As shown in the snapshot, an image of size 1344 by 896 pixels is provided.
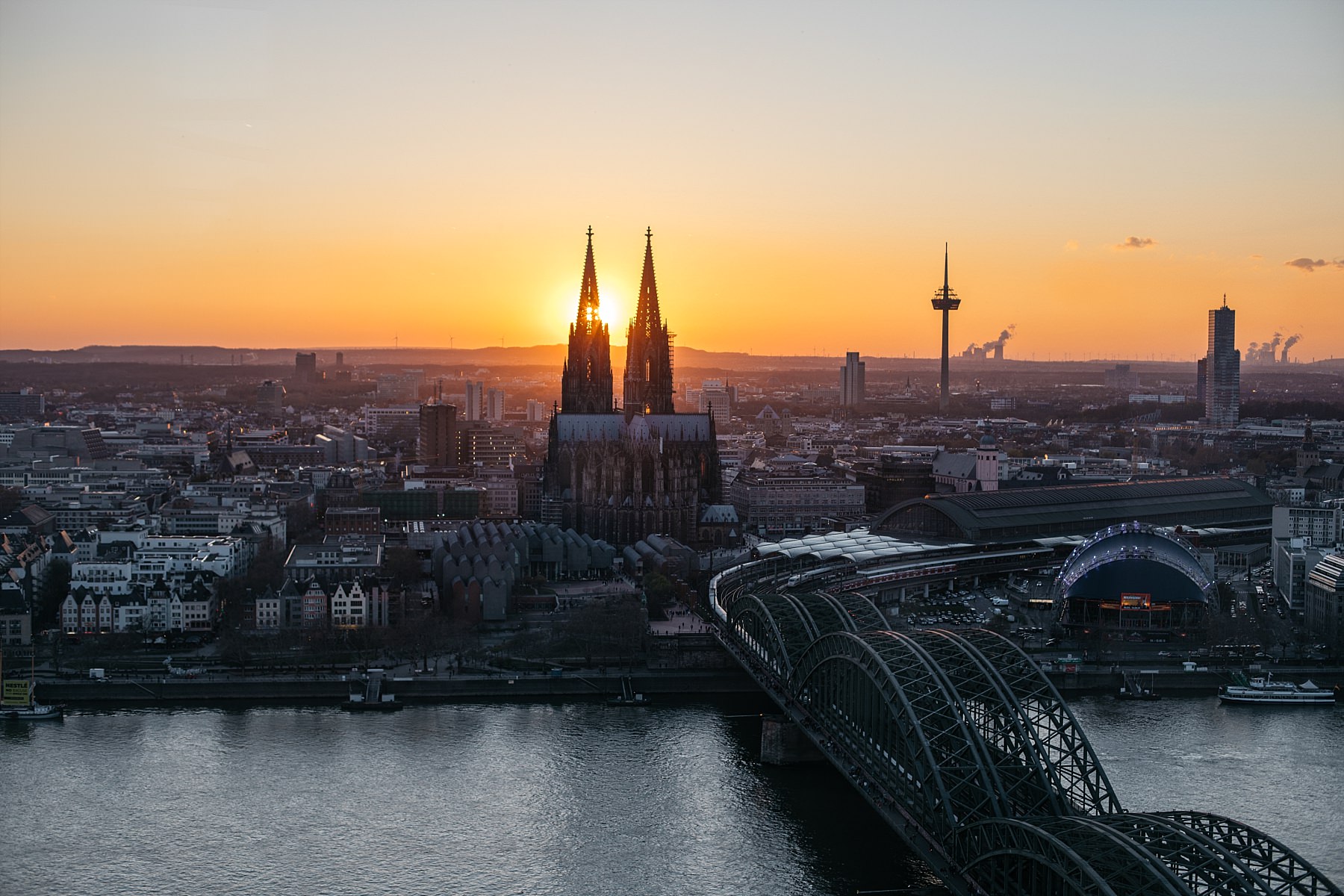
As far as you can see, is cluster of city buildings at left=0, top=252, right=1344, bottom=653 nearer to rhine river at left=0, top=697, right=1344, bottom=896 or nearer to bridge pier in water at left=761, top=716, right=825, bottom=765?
rhine river at left=0, top=697, right=1344, bottom=896

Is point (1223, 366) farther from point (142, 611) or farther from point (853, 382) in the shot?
point (142, 611)

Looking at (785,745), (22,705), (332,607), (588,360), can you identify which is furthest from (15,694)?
(588,360)

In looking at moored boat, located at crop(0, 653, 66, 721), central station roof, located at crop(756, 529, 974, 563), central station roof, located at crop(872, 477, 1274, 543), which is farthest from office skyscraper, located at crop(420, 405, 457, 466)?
moored boat, located at crop(0, 653, 66, 721)

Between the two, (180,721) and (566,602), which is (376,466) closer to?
(566,602)

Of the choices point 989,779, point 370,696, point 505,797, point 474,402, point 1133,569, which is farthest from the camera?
point 474,402

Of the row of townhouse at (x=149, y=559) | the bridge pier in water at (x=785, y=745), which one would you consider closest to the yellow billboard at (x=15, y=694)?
the row of townhouse at (x=149, y=559)

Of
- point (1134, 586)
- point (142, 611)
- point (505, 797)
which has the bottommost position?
point (505, 797)
